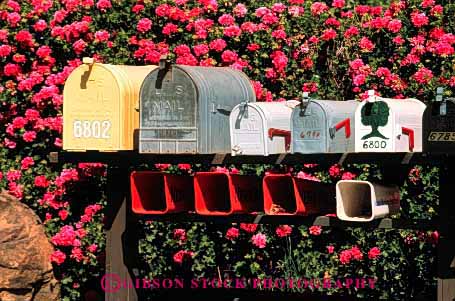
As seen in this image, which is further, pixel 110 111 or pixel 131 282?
pixel 131 282

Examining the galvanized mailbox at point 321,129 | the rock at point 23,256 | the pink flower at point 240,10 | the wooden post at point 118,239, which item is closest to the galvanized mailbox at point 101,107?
the wooden post at point 118,239

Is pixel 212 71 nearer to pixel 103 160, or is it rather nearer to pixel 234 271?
pixel 103 160

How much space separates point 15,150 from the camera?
7176 mm

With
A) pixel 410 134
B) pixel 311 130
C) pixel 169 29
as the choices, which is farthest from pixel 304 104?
pixel 169 29

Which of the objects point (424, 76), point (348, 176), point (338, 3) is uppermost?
point (338, 3)

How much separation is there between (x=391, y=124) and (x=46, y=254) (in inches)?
117

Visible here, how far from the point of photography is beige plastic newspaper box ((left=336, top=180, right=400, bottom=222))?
4684 mm

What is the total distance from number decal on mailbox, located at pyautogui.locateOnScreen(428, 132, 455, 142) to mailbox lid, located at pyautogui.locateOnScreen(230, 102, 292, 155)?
28.7 inches

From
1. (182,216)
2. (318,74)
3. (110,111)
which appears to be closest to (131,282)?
(182,216)

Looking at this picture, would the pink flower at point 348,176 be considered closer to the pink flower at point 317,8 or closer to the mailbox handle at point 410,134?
the pink flower at point 317,8

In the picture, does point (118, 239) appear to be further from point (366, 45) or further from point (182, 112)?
point (366, 45)

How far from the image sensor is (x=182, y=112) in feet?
15.8

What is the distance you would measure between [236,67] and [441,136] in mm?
2534

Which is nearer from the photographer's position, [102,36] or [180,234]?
[180,234]
